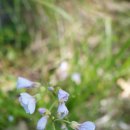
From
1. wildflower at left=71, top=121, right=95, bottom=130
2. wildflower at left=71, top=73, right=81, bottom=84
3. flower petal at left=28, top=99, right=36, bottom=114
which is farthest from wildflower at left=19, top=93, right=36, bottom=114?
wildflower at left=71, top=73, right=81, bottom=84

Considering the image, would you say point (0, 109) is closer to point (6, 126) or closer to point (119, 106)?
point (6, 126)

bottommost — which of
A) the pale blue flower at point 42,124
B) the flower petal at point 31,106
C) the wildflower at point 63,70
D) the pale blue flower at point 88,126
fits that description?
the pale blue flower at point 88,126

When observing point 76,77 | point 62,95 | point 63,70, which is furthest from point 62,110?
point 63,70

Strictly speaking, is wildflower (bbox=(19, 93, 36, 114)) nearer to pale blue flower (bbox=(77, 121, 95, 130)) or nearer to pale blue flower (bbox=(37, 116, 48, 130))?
pale blue flower (bbox=(37, 116, 48, 130))

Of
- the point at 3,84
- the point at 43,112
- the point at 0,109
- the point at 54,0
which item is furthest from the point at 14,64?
the point at 43,112

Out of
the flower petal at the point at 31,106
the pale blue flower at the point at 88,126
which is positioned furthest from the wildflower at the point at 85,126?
the flower petal at the point at 31,106

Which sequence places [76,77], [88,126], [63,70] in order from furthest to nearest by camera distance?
[63,70] → [76,77] → [88,126]

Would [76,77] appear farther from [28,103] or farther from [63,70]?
[28,103]

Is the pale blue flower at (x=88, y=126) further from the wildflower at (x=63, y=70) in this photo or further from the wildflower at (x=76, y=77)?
the wildflower at (x=63, y=70)
